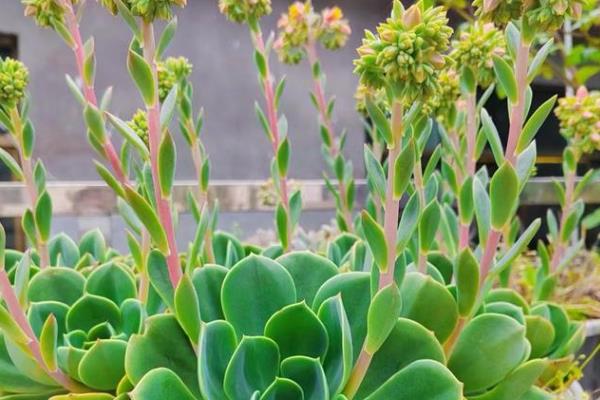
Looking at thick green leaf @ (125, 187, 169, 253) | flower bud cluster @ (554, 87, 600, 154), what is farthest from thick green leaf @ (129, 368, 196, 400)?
flower bud cluster @ (554, 87, 600, 154)

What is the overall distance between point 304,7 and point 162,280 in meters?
0.73

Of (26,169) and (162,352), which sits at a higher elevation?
(26,169)

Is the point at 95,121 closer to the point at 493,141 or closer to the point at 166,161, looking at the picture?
the point at 166,161

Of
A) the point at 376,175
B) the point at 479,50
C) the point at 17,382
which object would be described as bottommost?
the point at 17,382

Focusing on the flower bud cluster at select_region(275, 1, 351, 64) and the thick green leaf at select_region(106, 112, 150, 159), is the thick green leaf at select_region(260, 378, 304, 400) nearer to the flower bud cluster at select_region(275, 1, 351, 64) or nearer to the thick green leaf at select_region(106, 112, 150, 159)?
the thick green leaf at select_region(106, 112, 150, 159)

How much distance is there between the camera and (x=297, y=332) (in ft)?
1.64

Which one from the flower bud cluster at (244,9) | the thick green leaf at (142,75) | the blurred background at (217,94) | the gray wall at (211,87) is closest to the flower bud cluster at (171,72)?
the flower bud cluster at (244,9)

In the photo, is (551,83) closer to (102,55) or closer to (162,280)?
(102,55)

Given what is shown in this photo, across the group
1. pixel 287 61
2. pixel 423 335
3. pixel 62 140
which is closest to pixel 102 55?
pixel 62 140

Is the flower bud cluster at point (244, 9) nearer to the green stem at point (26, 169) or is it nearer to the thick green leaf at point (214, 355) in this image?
the green stem at point (26, 169)

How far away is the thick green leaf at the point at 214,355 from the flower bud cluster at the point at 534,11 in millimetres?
333

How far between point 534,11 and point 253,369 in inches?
14.2

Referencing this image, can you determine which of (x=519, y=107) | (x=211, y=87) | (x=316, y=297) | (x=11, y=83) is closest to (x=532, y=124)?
(x=519, y=107)

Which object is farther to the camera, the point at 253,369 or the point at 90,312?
the point at 90,312
